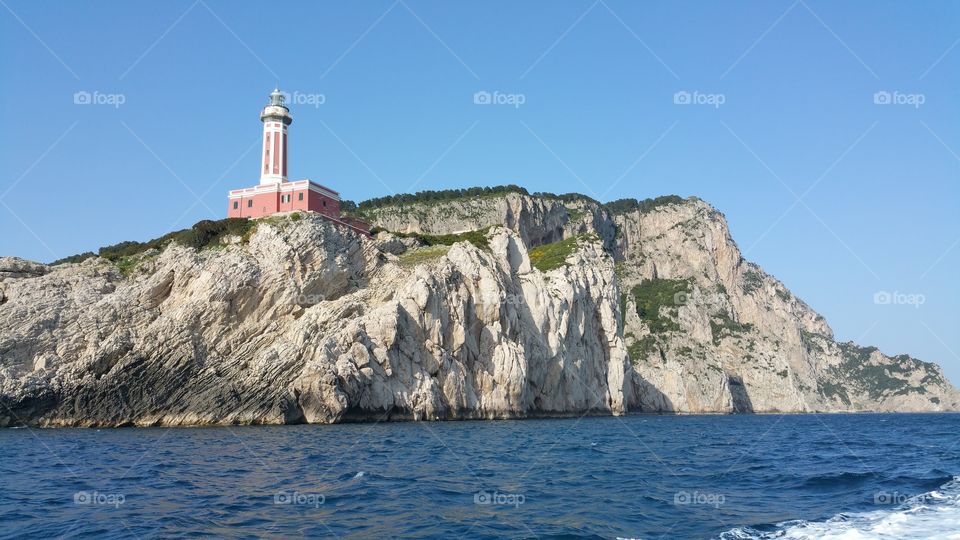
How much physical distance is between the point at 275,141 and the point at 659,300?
86.9 m

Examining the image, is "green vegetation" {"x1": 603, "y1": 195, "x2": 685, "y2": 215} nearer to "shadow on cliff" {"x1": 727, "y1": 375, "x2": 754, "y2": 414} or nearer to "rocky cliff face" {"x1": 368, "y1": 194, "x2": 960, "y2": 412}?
"rocky cliff face" {"x1": 368, "y1": 194, "x2": 960, "y2": 412}

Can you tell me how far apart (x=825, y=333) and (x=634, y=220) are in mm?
69447

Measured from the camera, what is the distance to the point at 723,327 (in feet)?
427

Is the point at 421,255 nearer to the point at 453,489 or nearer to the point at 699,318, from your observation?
the point at 453,489

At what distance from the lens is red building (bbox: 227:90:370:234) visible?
6122 cm

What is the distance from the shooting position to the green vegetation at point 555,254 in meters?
82.9

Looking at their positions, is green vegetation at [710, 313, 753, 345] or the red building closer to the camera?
the red building

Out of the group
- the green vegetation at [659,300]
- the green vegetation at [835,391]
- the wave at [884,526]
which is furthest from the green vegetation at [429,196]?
the wave at [884,526]

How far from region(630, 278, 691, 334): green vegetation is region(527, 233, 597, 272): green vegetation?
37.1 m

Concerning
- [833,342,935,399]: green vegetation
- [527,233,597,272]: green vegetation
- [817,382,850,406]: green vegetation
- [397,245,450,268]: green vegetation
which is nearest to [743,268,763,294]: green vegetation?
[817,382,850,406]: green vegetation

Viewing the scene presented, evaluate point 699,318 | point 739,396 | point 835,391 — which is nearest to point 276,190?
point 699,318

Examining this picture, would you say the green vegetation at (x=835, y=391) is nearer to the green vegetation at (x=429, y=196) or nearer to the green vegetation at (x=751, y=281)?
the green vegetation at (x=751, y=281)

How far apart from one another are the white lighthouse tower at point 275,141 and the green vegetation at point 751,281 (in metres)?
108

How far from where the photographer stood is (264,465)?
24.8m
